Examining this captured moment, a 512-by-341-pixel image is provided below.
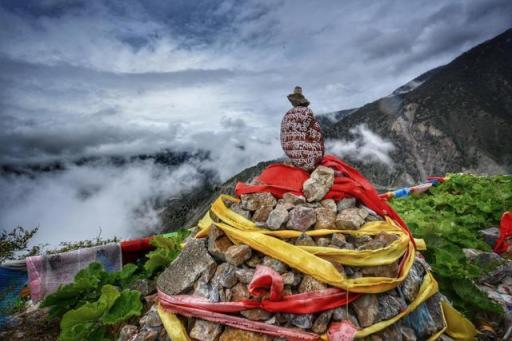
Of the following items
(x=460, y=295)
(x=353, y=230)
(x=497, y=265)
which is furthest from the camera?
(x=497, y=265)

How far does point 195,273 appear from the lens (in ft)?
13.9

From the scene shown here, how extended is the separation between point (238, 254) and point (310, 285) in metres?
0.97

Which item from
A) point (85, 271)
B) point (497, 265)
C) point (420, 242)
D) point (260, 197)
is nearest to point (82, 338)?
point (85, 271)

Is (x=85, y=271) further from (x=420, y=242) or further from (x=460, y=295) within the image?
(x=460, y=295)

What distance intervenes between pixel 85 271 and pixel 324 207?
422 cm

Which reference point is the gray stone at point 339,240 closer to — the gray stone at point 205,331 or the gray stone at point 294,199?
the gray stone at point 294,199

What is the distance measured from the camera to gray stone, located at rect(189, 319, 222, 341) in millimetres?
3756

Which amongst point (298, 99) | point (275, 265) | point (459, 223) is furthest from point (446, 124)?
point (275, 265)

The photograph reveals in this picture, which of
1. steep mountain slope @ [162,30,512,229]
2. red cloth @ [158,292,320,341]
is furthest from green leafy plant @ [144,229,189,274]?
steep mountain slope @ [162,30,512,229]

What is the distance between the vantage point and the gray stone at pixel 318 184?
4637 mm

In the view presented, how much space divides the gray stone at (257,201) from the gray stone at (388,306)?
1830mm

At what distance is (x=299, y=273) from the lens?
3906mm

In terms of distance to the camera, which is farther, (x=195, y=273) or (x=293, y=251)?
(x=195, y=273)

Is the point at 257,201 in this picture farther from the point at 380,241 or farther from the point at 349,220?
the point at 380,241
